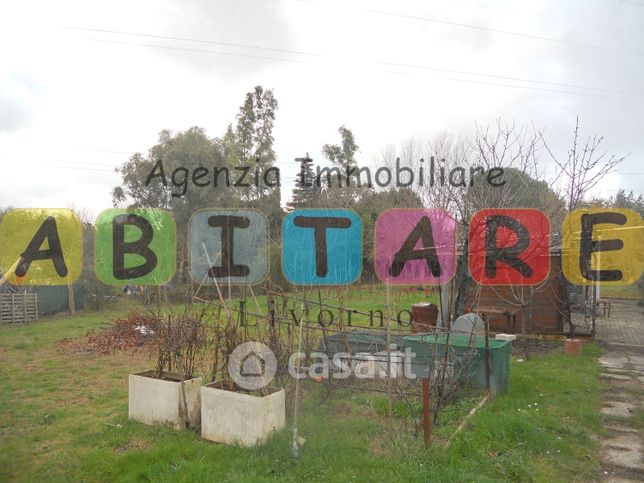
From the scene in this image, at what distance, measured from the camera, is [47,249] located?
43.3 ft

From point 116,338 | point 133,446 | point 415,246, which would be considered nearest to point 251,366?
point 133,446

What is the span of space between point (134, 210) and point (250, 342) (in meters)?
10.6

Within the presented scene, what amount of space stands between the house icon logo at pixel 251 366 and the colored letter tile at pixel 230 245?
402 centimetres

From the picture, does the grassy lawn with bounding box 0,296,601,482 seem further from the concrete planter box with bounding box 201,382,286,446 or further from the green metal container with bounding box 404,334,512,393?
the green metal container with bounding box 404,334,512,393

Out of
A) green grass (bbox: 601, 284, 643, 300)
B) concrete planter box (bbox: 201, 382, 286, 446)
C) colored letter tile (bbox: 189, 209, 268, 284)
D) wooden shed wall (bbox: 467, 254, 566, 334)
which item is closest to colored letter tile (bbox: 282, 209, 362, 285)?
colored letter tile (bbox: 189, 209, 268, 284)

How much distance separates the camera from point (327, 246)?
10.1 m

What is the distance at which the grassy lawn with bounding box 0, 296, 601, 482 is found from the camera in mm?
3402

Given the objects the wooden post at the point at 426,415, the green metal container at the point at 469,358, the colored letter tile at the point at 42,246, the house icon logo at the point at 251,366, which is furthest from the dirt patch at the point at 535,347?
the colored letter tile at the point at 42,246

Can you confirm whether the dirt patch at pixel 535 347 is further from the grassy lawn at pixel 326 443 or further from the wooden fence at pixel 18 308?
the wooden fence at pixel 18 308

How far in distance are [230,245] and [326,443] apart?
766 cm

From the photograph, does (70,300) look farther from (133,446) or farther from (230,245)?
(133,446)

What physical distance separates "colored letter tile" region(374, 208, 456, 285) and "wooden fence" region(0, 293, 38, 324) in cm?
962

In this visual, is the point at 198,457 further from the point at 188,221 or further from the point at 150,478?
the point at 188,221

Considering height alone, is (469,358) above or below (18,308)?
above
